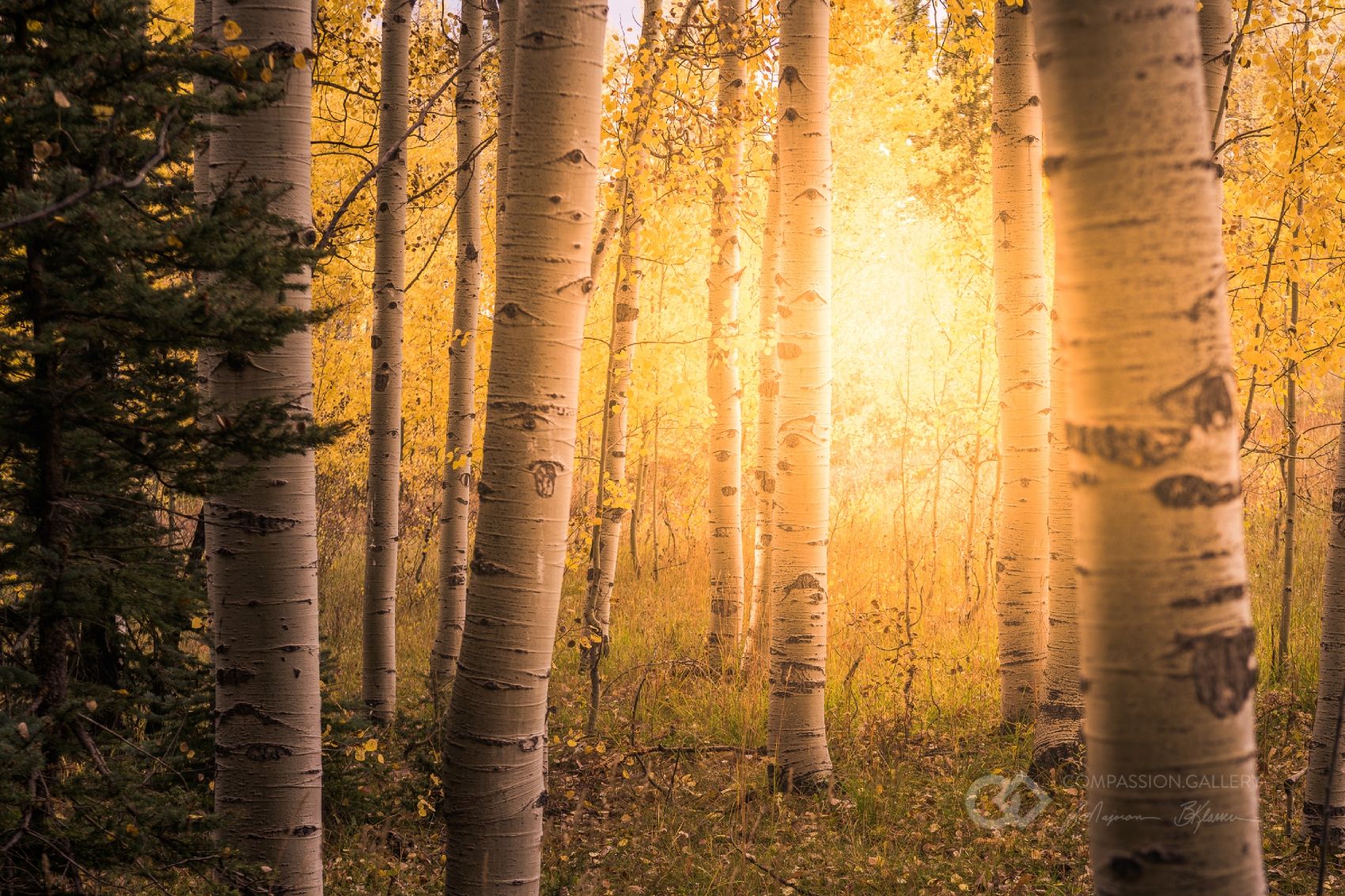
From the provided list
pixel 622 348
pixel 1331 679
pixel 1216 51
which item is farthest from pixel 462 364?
pixel 1331 679

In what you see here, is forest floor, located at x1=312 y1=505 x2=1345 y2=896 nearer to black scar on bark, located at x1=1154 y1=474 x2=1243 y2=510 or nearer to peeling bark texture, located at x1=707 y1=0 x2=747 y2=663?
peeling bark texture, located at x1=707 y1=0 x2=747 y2=663

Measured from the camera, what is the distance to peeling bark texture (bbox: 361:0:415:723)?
585 centimetres

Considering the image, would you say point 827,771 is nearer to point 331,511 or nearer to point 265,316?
point 265,316

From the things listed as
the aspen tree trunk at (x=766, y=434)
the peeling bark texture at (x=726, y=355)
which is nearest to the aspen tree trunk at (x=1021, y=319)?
the aspen tree trunk at (x=766, y=434)

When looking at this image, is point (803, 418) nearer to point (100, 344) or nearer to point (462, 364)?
point (462, 364)

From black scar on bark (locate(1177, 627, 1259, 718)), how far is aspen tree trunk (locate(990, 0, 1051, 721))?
4.20 meters

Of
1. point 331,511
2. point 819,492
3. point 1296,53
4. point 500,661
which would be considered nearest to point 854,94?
point 1296,53

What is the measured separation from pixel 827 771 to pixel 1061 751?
131 cm

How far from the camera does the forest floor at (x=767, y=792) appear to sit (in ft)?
12.8

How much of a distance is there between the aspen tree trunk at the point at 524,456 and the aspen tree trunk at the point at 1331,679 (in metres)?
3.45

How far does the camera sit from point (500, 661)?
8.02 ft

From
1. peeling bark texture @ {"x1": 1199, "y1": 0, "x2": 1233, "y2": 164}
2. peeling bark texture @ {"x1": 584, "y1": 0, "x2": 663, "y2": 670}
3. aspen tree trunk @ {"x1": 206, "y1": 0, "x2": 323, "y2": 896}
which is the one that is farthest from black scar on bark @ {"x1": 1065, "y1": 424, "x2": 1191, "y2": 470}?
peeling bark texture @ {"x1": 584, "y1": 0, "x2": 663, "y2": 670}

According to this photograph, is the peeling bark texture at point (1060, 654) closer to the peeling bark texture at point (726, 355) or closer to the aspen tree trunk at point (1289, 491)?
the aspen tree trunk at point (1289, 491)

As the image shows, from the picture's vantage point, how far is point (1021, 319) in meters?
5.17
